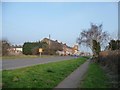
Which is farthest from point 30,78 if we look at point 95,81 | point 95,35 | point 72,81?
point 95,35

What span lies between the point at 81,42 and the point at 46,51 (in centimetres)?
3234

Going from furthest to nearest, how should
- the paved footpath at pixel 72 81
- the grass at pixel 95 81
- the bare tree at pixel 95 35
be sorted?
the bare tree at pixel 95 35, the paved footpath at pixel 72 81, the grass at pixel 95 81

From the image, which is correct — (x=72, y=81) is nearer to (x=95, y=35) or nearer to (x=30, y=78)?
(x=30, y=78)

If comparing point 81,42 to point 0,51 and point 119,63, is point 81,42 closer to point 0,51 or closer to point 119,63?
point 0,51

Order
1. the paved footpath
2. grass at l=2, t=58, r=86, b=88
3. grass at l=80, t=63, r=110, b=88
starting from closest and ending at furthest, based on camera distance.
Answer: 1. grass at l=2, t=58, r=86, b=88
2. grass at l=80, t=63, r=110, b=88
3. the paved footpath

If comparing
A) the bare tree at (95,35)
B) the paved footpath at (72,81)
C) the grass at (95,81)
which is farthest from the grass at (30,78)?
the bare tree at (95,35)

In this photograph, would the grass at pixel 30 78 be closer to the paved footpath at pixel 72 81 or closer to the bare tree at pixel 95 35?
the paved footpath at pixel 72 81

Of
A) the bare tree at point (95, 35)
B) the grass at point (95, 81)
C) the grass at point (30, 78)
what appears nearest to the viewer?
the grass at point (30, 78)

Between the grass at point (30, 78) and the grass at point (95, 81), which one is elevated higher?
the grass at point (30, 78)

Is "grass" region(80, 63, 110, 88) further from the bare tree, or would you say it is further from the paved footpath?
the bare tree

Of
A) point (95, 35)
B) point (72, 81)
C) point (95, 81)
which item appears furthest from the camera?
point (95, 35)

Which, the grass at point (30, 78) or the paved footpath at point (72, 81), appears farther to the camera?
the paved footpath at point (72, 81)

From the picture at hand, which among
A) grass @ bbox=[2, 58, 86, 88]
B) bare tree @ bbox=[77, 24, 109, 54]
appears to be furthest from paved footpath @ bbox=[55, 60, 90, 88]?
bare tree @ bbox=[77, 24, 109, 54]

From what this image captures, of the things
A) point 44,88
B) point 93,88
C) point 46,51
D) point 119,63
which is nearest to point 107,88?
point 93,88
